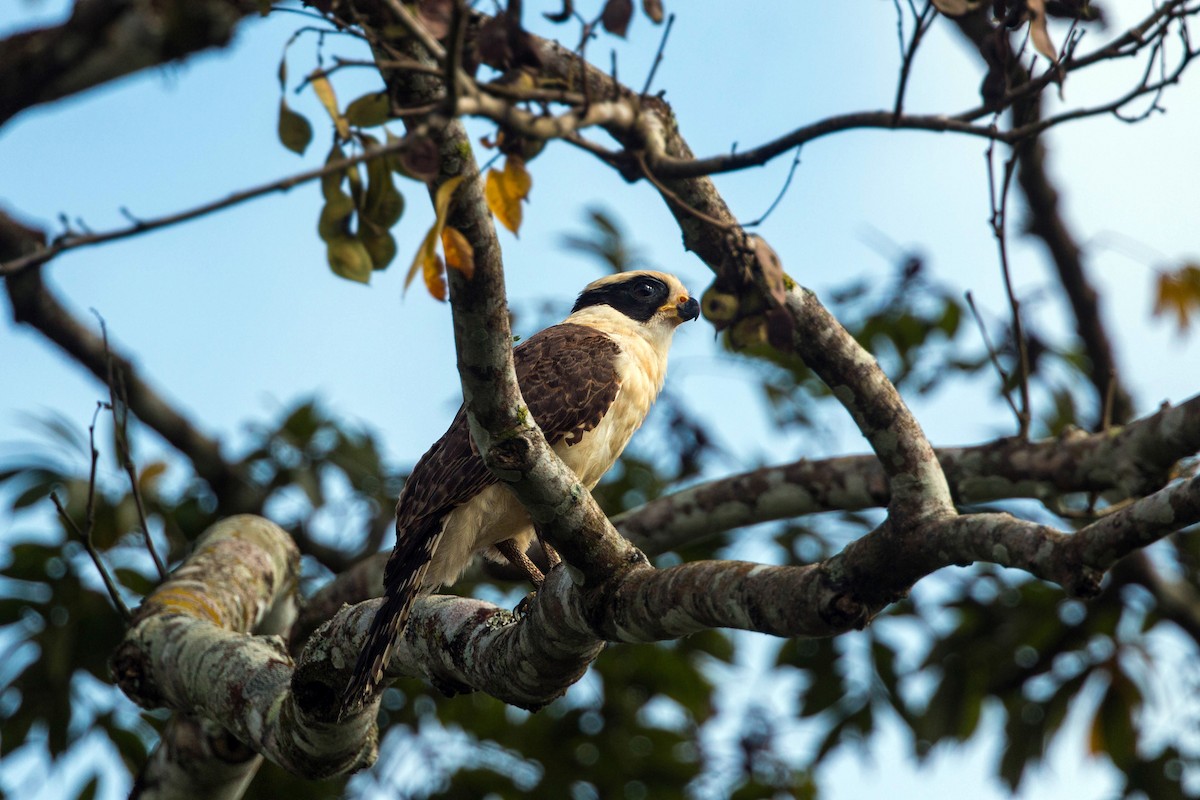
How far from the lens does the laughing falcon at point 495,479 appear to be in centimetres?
373

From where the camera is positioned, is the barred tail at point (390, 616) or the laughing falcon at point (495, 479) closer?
the barred tail at point (390, 616)

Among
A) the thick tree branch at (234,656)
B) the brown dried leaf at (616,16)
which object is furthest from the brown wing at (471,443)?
the brown dried leaf at (616,16)

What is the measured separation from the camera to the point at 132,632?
4.12 metres

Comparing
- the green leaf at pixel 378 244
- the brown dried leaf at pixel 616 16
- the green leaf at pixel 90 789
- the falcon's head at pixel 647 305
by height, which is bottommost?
the green leaf at pixel 90 789

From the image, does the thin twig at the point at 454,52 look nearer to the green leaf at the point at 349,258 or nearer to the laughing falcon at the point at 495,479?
the green leaf at the point at 349,258

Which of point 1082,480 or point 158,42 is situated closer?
point 158,42

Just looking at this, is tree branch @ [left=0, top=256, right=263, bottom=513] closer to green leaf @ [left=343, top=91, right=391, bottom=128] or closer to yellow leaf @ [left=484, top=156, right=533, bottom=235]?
green leaf @ [left=343, top=91, right=391, bottom=128]

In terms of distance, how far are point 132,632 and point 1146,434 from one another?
3438 millimetres

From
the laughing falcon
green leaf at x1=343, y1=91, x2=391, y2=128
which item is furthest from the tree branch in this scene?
green leaf at x1=343, y1=91, x2=391, y2=128

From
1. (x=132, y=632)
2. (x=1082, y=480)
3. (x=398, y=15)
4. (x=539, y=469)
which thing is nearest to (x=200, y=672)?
(x=132, y=632)

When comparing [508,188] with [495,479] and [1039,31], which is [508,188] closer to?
[1039,31]

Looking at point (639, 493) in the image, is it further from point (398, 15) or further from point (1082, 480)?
point (398, 15)

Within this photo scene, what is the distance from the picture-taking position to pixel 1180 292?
547 cm

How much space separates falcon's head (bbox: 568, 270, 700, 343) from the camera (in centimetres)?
499
